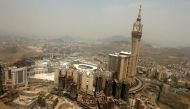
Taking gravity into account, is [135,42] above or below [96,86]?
above

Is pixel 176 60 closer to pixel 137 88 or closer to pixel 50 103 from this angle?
pixel 137 88

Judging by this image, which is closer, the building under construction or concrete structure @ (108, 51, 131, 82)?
the building under construction

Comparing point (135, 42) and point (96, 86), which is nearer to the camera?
point (96, 86)

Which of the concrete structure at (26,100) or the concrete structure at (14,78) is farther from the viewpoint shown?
the concrete structure at (14,78)

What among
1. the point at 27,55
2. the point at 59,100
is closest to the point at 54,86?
the point at 59,100

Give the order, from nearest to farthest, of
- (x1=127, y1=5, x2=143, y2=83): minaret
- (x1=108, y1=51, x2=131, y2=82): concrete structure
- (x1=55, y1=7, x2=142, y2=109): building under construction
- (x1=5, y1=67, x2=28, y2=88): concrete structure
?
1. (x1=55, y1=7, x2=142, y2=109): building under construction
2. (x1=5, y1=67, x2=28, y2=88): concrete structure
3. (x1=108, y1=51, x2=131, y2=82): concrete structure
4. (x1=127, y1=5, x2=143, y2=83): minaret

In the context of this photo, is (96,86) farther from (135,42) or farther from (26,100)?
(135,42)

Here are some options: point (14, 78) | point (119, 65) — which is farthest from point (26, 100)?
point (119, 65)

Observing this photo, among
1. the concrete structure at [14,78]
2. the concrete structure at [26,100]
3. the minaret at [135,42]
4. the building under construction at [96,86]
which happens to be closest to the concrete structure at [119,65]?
the building under construction at [96,86]

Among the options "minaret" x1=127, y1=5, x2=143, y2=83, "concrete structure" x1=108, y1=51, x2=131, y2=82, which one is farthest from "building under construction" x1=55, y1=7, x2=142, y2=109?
"minaret" x1=127, y1=5, x2=143, y2=83

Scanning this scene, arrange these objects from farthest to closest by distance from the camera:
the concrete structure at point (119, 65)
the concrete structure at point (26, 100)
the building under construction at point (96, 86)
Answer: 1. the concrete structure at point (119, 65)
2. the building under construction at point (96, 86)
3. the concrete structure at point (26, 100)

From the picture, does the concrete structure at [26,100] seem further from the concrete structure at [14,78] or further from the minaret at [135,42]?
the minaret at [135,42]

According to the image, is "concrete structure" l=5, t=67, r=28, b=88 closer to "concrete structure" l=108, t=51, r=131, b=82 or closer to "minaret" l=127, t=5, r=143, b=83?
"concrete structure" l=108, t=51, r=131, b=82
